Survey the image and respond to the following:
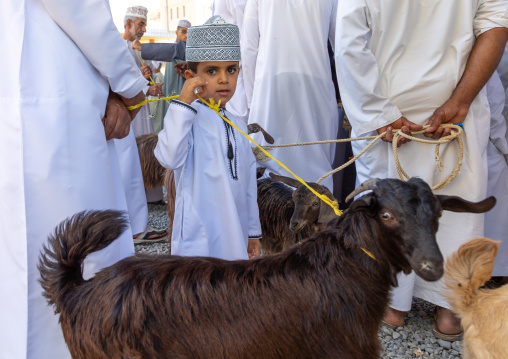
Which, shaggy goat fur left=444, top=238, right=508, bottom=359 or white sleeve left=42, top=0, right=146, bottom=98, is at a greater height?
white sleeve left=42, top=0, right=146, bottom=98

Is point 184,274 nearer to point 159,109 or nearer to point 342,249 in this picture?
point 342,249

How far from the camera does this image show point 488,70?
3.17m

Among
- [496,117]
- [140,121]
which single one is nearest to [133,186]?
[496,117]

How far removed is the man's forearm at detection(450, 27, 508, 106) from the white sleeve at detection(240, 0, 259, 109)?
7.75ft

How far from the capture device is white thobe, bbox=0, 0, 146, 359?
2.11m

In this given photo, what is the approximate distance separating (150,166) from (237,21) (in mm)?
2304

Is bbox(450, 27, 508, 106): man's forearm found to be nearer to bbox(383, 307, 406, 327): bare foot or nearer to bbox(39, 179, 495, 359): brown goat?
bbox(39, 179, 495, 359): brown goat

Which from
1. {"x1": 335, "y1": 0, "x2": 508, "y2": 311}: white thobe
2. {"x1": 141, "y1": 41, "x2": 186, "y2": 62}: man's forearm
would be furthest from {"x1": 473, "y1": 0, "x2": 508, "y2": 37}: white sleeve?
{"x1": 141, "y1": 41, "x2": 186, "y2": 62}: man's forearm

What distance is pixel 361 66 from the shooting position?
10.7 ft

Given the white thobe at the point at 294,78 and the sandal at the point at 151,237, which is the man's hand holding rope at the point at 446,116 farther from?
the sandal at the point at 151,237

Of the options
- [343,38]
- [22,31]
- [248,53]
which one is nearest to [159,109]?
[248,53]

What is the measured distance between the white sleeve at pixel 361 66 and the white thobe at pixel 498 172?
1.00 metres

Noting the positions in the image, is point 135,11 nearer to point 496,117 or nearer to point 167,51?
point 167,51

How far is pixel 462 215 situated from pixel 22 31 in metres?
2.90
